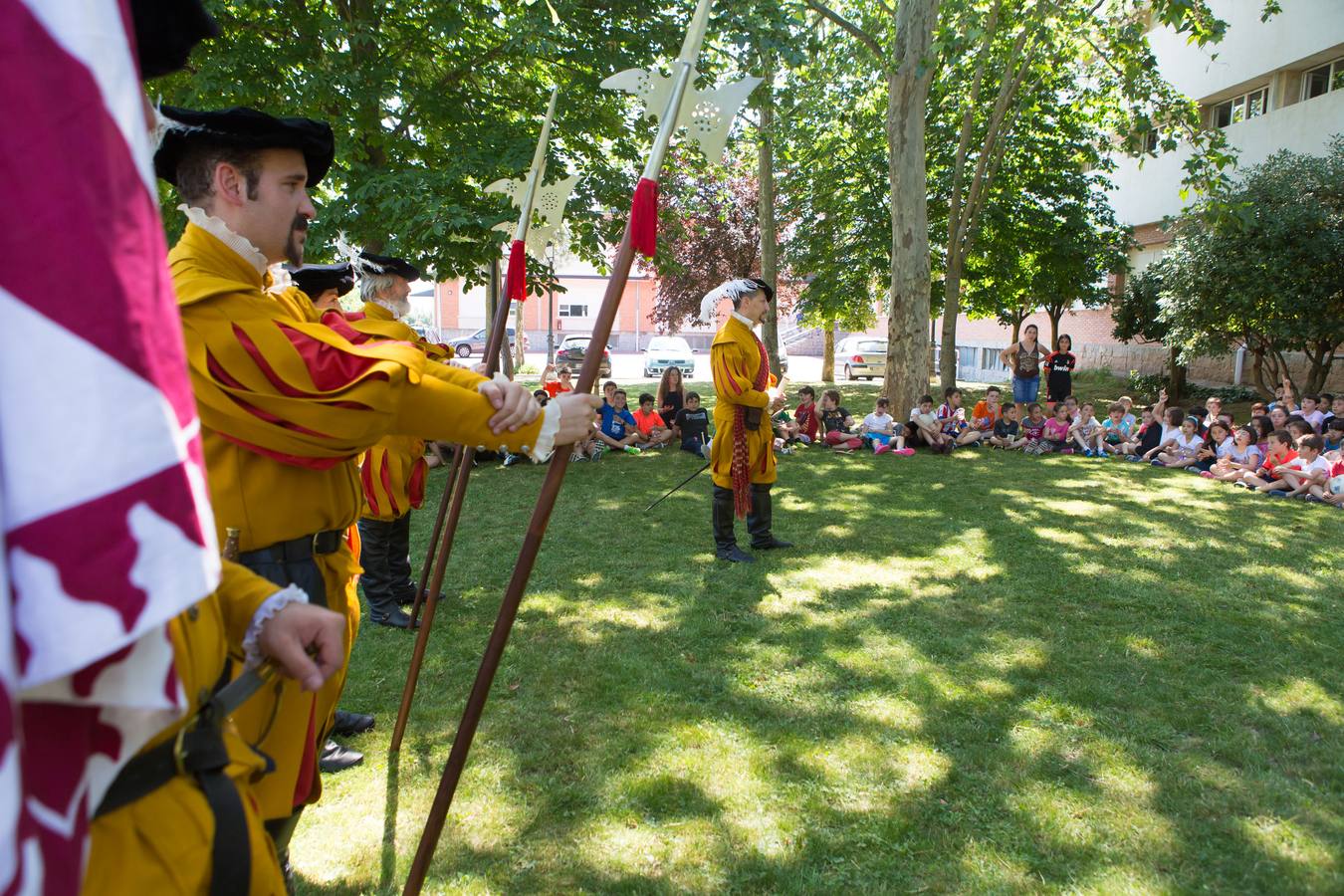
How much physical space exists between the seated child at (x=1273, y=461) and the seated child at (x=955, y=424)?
4189 mm

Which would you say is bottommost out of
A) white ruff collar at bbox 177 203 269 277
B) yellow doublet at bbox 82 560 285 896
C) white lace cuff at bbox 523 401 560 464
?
yellow doublet at bbox 82 560 285 896

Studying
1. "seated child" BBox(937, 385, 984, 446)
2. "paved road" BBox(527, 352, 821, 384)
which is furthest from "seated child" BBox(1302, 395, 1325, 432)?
"paved road" BBox(527, 352, 821, 384)

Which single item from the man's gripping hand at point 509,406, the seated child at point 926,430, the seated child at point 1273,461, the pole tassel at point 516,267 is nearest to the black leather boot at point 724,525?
the pole tassel at point 516,267

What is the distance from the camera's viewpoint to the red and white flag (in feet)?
2.30

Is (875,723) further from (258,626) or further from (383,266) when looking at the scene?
(383,266)

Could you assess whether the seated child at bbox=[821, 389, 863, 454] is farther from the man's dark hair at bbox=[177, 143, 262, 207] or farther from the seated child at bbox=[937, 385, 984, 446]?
A: the man's dark hair at bbox=[177, 143, 262, 207]

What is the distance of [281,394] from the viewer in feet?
6.24

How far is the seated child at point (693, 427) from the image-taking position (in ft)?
44.3

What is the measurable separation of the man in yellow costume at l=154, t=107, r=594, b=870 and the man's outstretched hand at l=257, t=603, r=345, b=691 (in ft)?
1.81

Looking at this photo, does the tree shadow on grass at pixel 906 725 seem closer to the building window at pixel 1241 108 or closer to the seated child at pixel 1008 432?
the seated child at pixel 1008 432

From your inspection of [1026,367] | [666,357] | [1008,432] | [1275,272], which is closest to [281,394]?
[1008,432]

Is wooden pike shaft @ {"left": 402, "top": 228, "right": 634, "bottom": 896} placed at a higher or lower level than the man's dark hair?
lower

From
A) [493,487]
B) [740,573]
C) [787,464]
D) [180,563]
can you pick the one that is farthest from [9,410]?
[787,464]

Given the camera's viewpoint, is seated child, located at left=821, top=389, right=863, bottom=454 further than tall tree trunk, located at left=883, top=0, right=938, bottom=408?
Yes
